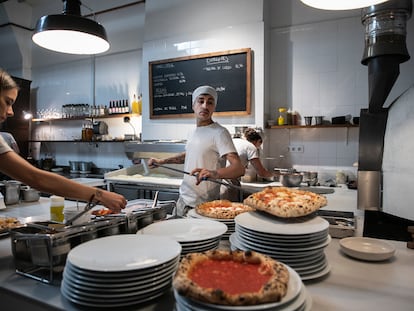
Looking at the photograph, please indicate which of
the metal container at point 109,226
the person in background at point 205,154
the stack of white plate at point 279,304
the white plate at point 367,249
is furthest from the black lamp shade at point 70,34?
the white plate at point 367,249

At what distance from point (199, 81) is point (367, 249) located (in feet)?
11.5

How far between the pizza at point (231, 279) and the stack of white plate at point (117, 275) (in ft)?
0.38

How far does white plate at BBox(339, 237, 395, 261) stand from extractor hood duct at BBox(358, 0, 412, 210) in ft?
3.99

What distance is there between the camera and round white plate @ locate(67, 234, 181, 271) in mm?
959

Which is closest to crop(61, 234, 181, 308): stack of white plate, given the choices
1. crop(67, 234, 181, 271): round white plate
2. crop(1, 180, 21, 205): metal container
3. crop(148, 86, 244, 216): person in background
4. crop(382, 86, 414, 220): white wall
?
crop(67, 234, 181, 271): round white plate

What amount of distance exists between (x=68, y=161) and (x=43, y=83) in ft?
5.63

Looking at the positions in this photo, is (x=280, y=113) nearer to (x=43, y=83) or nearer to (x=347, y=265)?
(x=347, y=265)

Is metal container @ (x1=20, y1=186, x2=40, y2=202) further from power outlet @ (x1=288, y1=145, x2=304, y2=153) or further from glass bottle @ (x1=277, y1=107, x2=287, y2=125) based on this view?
power outlet @ (x1=288, y1=145, x2=304, y2=153)

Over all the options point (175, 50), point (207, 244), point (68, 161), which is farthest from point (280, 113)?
point (68, 161)

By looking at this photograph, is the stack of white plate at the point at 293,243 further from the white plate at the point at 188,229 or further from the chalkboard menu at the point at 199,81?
the chalkboard menu at the point at 199,81

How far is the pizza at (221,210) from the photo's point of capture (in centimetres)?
158

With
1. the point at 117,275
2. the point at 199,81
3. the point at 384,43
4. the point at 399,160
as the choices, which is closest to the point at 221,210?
the point at 117,275

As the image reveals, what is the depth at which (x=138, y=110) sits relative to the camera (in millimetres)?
5105

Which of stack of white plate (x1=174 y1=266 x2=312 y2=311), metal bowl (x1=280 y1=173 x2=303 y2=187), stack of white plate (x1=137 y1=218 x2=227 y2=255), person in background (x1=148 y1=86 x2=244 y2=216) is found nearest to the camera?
stack of white plate (x1=174 y1=266 x2=312 y2=311)
